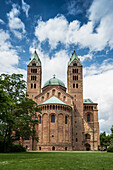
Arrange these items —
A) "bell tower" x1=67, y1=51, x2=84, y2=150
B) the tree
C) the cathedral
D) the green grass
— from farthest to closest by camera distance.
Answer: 1. "bell tower" x1=67, y1=51, x2=84, y2=150
2. the cathedral
3. the tree
4. the green grass

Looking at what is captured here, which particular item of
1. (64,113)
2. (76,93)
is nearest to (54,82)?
(76,93)

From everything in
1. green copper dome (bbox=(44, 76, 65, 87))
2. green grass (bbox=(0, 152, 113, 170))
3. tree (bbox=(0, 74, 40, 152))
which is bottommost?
green grass (bbox=(0, 152, 113, 170))

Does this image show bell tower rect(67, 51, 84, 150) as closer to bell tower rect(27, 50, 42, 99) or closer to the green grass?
bell tower rect(27, 50, 42, 99)

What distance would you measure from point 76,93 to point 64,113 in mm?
14530

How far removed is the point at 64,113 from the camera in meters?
52.9

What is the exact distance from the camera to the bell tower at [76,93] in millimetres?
59628

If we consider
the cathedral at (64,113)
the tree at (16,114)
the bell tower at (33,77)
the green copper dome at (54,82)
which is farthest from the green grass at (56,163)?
the green copper dome at (54,82)

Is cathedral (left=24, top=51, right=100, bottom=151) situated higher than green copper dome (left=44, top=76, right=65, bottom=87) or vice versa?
green copper dome (left=44, top=76, right=65, bottom=87)

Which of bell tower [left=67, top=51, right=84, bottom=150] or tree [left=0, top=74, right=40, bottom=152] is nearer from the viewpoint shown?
tree [left=0, top=74, right=40, bottom=152]

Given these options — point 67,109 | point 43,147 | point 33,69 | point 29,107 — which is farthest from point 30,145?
point 33,69

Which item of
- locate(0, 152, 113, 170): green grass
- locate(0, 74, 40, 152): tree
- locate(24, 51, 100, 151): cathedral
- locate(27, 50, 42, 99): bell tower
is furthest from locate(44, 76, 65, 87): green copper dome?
locate(0, 152, 113, 170): green grass

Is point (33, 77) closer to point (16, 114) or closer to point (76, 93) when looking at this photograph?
point (76, 93)

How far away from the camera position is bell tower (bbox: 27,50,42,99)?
6600 centimetres

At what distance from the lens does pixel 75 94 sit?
65438 millimetres
